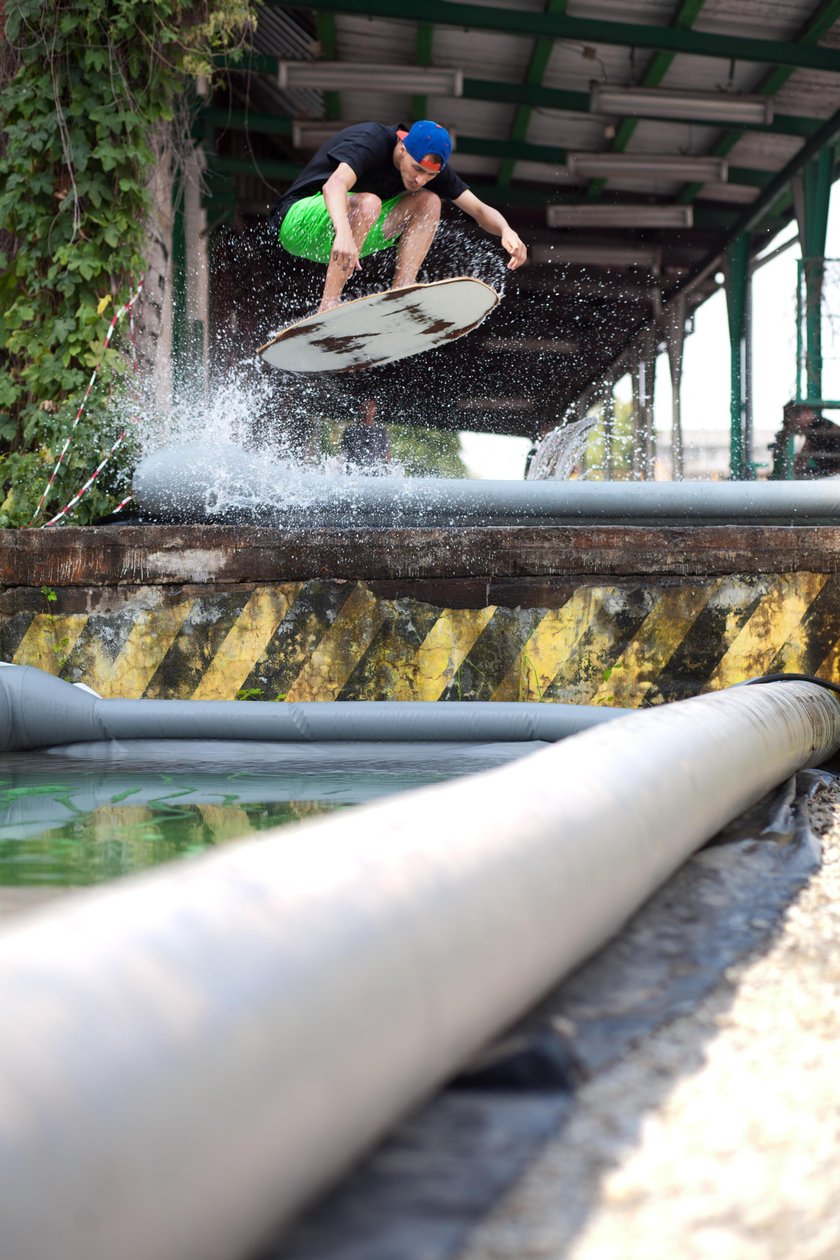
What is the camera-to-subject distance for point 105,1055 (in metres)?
0.56

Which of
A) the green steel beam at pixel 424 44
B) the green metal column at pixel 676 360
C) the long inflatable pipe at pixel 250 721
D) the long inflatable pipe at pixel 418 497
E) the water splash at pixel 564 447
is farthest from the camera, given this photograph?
the green metal column at pixel 676 360

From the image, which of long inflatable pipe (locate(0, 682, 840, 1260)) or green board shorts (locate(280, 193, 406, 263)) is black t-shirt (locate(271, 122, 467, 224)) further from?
long inflatable pipe (locate(0, 682, 840, 1260))

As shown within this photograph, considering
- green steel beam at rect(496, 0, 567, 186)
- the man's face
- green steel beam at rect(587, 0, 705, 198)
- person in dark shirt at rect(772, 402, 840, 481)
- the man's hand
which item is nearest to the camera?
the man's face

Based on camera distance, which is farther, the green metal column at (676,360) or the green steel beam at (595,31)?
the green metal column at (676,360)

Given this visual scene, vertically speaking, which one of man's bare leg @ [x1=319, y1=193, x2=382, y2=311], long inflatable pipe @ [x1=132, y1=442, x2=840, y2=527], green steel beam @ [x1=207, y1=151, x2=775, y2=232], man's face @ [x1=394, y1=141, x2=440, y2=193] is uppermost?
green steel beam @ [x1=207, y1=151, x2=775, y2=232]

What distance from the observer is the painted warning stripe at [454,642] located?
337 cm

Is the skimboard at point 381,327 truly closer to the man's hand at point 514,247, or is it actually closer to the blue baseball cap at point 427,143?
the man's hand at point 514,247

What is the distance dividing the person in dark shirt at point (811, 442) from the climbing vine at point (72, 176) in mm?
5633

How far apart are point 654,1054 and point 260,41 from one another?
10.0 m

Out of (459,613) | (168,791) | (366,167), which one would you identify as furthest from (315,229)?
(168,791)

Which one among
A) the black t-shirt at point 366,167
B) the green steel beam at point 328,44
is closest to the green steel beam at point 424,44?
the green steel beam at point 328,44

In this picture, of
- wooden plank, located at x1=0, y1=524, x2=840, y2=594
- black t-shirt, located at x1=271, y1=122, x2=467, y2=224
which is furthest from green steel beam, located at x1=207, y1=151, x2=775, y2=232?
wooden plank, located at x1=0, y1=524, x2=840, y2=594

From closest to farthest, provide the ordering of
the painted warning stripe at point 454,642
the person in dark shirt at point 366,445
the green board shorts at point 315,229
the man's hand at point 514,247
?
the painted warning stripe at point 454,642, the man's hand at point 514,247, the green board shorts at point 315,229, the person in dark shirt at point 366,445

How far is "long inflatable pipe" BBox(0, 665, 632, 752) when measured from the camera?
2723 mm
